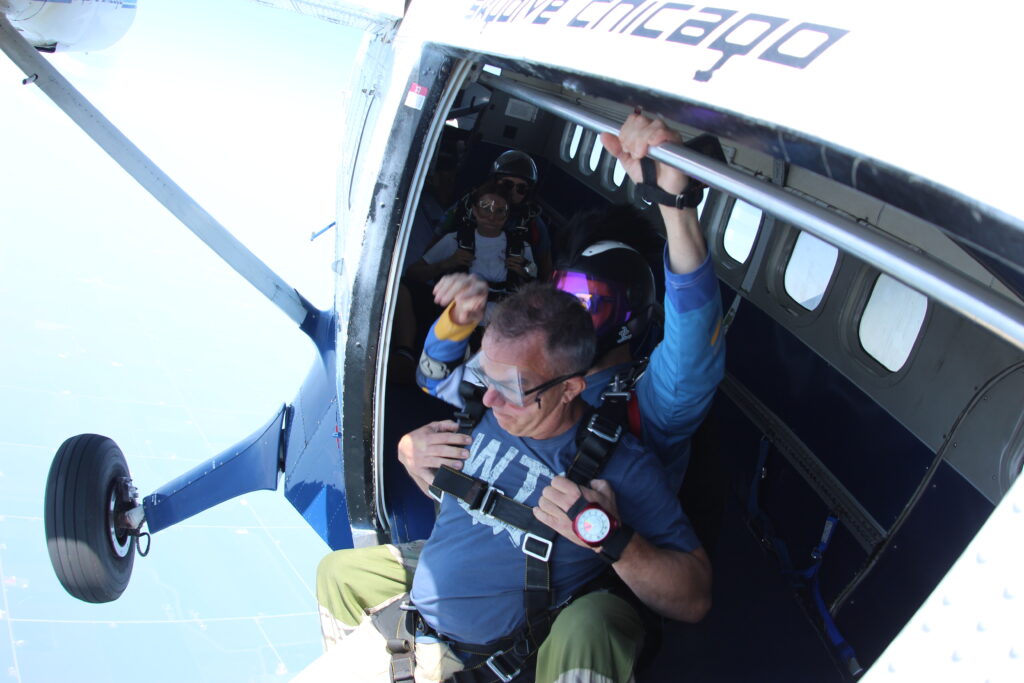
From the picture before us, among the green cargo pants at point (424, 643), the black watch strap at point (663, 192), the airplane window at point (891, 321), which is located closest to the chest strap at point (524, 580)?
the green cargo pants at point (424, 643)

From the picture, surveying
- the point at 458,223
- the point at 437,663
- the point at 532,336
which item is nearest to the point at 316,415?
the point at 458,223

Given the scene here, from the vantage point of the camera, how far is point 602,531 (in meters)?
1.68

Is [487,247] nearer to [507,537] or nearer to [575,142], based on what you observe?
[507,537]

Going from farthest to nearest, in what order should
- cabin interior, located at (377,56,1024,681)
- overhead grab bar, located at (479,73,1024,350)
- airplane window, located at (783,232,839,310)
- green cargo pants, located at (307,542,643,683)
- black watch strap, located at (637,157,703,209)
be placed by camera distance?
airplane window, located at (783,232,839,310) < cabin interior, located at (377,56,1024,681) < green cargo pants, located at (307,542,643,683) < black watch strap, located at (637,157,703,209) < overhead grab bar, located at (479,73,1024,350)

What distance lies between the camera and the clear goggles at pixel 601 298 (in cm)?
234

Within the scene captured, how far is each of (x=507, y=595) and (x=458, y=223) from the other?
8.59ft

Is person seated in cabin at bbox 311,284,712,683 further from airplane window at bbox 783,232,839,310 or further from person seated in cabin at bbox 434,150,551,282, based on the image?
person seated in cabin at bbox 434,150,551,282

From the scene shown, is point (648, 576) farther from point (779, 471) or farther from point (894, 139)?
point (779, 471)

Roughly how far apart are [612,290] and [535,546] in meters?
0.92

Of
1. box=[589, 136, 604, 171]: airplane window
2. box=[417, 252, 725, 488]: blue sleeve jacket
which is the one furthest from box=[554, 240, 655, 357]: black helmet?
box=[589, 136, 604, 171]: airplane window

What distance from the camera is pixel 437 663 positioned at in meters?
2.05

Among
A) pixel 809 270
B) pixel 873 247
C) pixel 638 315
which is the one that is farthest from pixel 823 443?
pixel 873 247

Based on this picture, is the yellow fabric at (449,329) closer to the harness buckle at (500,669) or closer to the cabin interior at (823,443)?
the cabin interior at (823,443)

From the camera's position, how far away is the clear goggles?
7.67ft
